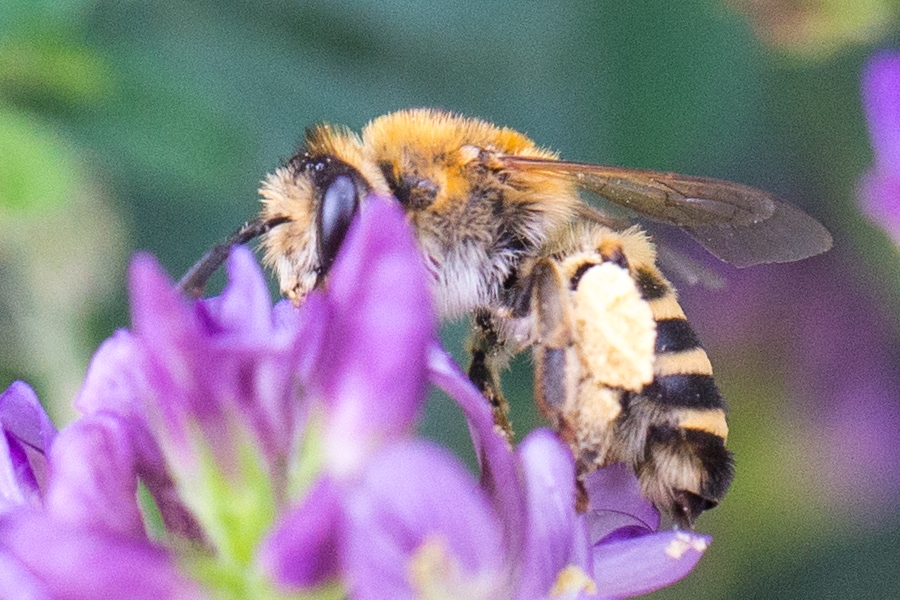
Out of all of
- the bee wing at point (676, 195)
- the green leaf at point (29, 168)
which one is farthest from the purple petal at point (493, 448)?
the green leaf at point (29, 168)

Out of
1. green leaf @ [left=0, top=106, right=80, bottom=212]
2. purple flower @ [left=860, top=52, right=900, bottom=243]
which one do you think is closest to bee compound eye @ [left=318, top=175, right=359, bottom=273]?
green leaf @ [left=0, top=106, right=80, bottom=212]

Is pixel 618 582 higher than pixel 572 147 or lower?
lower

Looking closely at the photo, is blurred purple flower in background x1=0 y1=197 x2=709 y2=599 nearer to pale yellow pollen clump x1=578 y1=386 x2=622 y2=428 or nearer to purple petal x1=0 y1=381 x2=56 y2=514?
purple petal x1=0 y1=381 x2=56 y2=514

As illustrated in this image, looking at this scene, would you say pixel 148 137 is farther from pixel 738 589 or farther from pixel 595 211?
pixel 738 589

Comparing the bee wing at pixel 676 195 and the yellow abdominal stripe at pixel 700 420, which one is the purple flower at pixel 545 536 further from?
the bee wing at pixel 676 195

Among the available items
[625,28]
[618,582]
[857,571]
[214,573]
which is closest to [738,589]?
[857,571]

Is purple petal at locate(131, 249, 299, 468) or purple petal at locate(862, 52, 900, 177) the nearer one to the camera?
purple petal at locate(131, 249, 299, 468)
